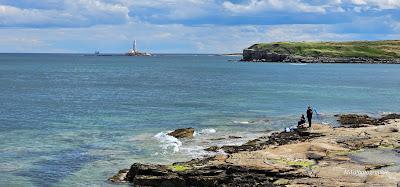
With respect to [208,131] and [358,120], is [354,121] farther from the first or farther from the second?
[208,131]

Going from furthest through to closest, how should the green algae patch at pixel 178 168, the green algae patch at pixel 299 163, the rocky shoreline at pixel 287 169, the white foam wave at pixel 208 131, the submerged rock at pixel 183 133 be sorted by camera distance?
the white foam wave at pixel 208 131
the submerged rock at pixel 183 133
the green algae patch at pixel 178 168
the green algae patch at pixel 299 163
the rocky shoreline at pixel 287 169

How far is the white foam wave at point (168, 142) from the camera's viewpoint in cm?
4684

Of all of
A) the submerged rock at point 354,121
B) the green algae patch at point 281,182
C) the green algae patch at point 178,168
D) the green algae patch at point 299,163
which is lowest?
the submerged rock at point 354,121

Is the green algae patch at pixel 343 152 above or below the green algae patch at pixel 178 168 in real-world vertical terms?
above

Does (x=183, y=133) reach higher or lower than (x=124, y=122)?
higher

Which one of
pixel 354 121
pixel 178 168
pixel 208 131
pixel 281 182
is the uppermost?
pixel 281 182

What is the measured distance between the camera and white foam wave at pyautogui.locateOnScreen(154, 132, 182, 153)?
4684 cm

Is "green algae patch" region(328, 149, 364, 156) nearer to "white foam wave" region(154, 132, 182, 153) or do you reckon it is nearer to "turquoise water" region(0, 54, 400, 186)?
"turquoise water" region(0, 54, 400, 186)

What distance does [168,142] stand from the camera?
49.7 meters

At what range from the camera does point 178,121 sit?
65062 mm

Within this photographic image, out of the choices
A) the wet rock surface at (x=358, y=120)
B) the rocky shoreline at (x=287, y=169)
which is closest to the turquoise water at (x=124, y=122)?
the wet rock surface at (x=358, y=120)

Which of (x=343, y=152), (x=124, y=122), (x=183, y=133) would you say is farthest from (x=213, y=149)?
(x=124, y=122)

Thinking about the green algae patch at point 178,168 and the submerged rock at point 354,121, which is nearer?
the green algae patch at point 178,168

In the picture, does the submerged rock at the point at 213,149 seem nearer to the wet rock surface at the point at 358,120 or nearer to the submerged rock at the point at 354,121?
the submerged rock at the point at 354,121
